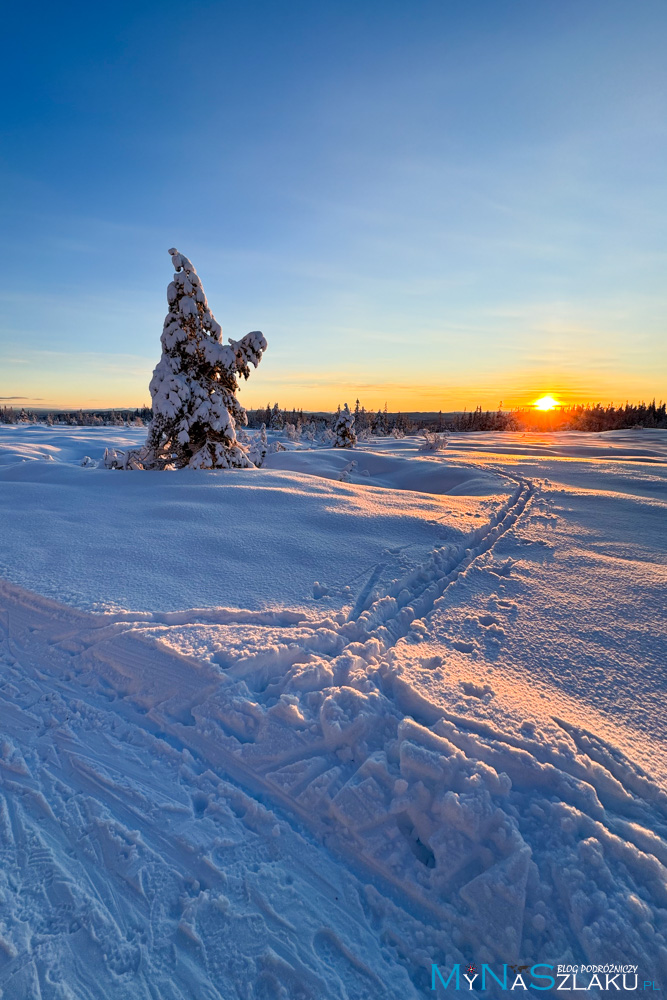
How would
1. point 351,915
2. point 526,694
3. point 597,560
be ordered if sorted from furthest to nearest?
1. point 597,560
2. point 526,694
3. point 351,915

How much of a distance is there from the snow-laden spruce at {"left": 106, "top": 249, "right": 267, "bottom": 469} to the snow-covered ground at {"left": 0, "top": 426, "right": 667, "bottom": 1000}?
609cm

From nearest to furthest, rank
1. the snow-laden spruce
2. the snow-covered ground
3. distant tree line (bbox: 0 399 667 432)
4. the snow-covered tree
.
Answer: the snow-covered ground < the snow-laden spruce < the snow-covered tree < distant tree line (bbox: 0 399 667 432)

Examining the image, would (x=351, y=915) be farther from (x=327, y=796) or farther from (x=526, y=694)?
(x=526, y=694)

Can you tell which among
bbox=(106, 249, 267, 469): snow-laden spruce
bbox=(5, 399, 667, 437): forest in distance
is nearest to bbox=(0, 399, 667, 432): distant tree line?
bbox=(5, 399, 667, 437): forest in distance

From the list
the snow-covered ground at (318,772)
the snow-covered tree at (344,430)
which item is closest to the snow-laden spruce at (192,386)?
the snow-covered ground at (318,772)

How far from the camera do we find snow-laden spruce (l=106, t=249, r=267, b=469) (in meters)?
10.6

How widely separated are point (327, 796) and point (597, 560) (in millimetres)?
4979

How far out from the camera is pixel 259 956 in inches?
72.3

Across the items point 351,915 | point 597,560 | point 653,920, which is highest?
point 597,560

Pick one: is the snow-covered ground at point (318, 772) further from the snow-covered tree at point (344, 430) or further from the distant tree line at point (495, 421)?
the distant tree line at point (495, 421)

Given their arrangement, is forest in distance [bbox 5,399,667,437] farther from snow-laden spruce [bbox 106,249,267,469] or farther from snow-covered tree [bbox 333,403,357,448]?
snow-laden spruce [bbox 106,249,267,469]

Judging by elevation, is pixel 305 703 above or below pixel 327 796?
above

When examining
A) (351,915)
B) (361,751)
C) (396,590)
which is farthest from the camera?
(396,590)

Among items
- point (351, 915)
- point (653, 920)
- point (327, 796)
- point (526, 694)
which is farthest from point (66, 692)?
point (653, 920)
